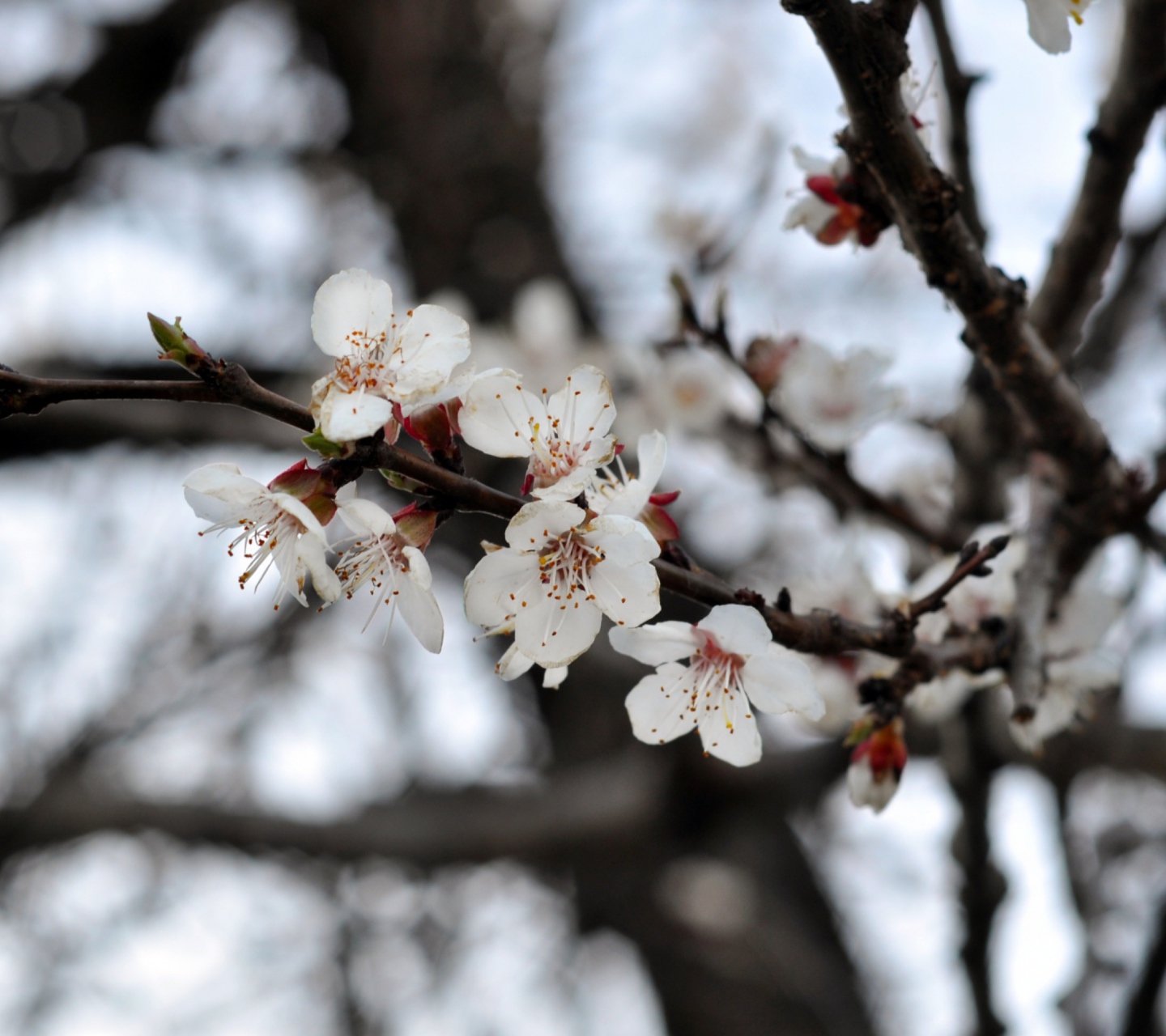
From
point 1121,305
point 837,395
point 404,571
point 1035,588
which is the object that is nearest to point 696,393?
point 837,395

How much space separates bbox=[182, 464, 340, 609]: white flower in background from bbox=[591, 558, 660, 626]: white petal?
22cm

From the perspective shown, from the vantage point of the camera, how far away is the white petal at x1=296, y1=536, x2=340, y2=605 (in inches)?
29.6

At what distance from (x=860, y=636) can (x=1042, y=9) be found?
0.62 meters

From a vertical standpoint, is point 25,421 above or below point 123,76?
below

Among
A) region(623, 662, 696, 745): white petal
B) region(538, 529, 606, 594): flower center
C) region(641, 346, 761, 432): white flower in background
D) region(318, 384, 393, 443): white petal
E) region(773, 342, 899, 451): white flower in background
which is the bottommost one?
region(641, 346, 761, 432): white flower in background

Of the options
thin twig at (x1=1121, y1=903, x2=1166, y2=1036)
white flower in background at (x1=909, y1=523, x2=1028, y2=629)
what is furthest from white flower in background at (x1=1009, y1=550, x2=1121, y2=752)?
thin twig at (x1=1121, y1=903, x2=1166, y2=1036)

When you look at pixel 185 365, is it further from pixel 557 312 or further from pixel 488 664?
pixel 488 664

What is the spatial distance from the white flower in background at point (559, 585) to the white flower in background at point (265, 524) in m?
0.14

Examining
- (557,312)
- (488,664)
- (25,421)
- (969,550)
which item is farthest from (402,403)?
(488,664)

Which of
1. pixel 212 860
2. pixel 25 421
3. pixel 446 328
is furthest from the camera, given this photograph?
pixel 212 860

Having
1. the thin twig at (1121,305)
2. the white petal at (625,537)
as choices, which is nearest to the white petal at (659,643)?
the white petal at (625,537)

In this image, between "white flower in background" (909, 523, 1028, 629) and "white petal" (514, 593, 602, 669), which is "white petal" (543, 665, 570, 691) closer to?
"white petal" (514, 593, 602, 669)

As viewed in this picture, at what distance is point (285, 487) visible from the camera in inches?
31.4

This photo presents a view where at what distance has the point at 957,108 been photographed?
49.3 inches
